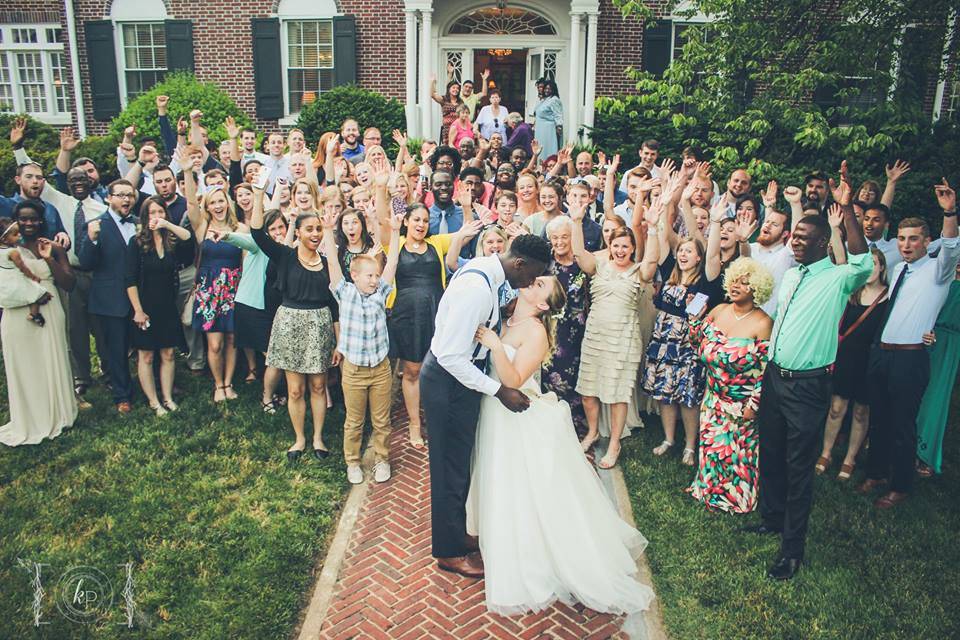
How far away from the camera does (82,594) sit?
460cm

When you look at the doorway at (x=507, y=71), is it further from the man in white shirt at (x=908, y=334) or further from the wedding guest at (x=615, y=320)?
the man in white shirt at (x=908, y=334)

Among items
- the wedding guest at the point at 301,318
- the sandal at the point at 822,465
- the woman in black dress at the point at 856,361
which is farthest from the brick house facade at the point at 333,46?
the sandal at the point at 822,465

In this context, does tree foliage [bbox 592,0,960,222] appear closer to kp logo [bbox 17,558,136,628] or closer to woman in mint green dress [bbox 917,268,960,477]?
woman in mint green dress [bbox 917,268,960,477]

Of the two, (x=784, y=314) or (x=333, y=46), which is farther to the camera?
(x=333, y=46)

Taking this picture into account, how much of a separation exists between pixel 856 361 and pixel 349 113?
36.8ft

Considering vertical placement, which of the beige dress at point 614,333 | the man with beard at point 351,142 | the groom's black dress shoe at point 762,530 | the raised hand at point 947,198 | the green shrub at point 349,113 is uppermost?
the green shrub at point 349,113

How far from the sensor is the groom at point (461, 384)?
4316 millimetres

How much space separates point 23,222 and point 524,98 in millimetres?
13002

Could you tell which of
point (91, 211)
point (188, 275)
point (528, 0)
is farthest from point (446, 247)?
point (528, 0)

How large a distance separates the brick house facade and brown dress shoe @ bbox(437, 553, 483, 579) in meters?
12.3

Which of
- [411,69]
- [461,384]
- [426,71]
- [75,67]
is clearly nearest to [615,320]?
[461,384]

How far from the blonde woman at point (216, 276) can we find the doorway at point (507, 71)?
11.1 metres

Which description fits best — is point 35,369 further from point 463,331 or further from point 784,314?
point 784,314

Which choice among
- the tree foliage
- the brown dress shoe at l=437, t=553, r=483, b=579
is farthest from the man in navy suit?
the tree foliage
